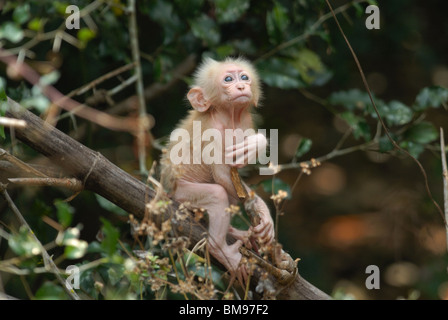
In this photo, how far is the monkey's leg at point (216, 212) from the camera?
3600 mm

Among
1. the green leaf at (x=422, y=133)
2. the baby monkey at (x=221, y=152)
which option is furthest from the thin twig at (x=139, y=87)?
the green leaf at (x=422, y=133)

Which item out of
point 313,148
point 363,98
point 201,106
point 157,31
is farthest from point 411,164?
point 201,106

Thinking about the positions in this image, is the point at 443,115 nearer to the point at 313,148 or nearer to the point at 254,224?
the point at 313,148

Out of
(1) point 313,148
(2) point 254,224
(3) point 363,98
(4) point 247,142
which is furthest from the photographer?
(1) point 313,148

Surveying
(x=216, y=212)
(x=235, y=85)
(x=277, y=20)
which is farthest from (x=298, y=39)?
(x=216, y=212)

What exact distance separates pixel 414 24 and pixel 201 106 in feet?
14.2

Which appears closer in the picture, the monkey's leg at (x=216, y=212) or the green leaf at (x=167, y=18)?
the monkey's leg at (x=216, y=212)

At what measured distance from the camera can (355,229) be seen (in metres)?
8.40

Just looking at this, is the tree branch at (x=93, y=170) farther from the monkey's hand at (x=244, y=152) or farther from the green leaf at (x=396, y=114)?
the green leaf at (x=396, y=114)

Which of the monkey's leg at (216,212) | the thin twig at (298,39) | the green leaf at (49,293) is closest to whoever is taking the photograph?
the green leaf at (49,293)

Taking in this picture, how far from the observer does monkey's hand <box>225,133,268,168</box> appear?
12.1 ft

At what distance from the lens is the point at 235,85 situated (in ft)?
12.7

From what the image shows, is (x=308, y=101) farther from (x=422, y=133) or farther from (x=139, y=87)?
(x=139, y=87)

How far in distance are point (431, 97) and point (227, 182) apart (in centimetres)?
213
